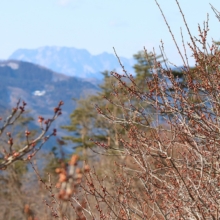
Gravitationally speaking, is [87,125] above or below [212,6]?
below

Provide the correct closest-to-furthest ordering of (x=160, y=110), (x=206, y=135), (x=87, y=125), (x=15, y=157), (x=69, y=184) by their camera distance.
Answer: (x=69, y=184)
(x=15, y=157)
(x=206, y=135)
(x=160, y=110)
(x=87, y=125)

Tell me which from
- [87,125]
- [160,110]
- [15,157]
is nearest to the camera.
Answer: [15,157]

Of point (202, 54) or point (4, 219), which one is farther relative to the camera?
point (4, 219)

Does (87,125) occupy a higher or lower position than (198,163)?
lower

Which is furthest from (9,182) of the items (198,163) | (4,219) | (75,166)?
(75,166)

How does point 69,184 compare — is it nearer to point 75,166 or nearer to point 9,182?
point 75,166

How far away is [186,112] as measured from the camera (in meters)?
3.92

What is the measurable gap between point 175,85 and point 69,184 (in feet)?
8.78

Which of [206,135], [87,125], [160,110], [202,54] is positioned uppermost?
[202,54]

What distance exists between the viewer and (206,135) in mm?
3828

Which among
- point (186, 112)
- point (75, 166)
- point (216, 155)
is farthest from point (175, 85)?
point (75, 166)

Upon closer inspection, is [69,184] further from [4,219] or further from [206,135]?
[4,219]

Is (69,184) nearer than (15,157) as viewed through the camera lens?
Yes

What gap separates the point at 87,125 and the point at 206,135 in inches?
1008
